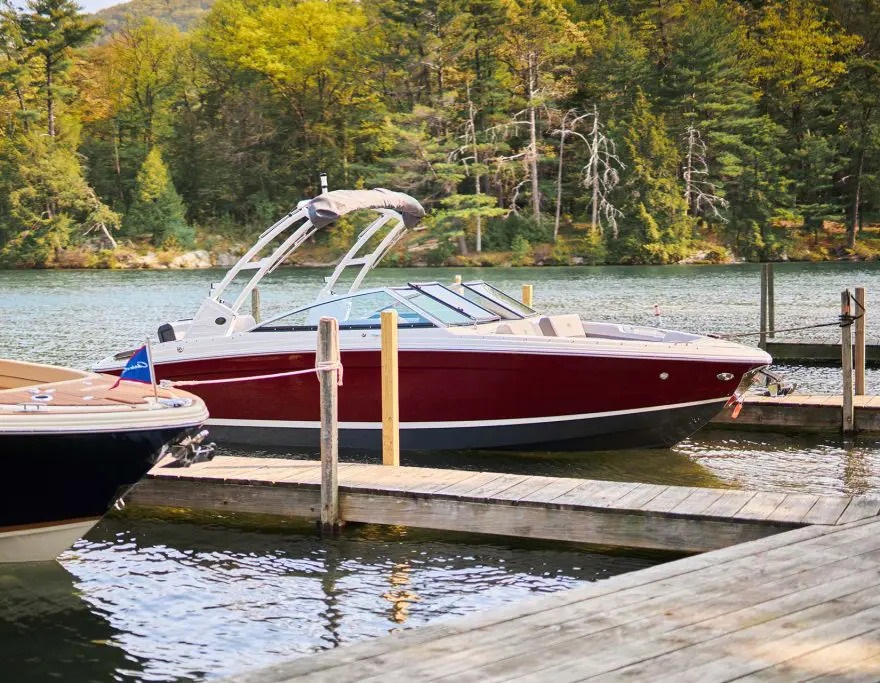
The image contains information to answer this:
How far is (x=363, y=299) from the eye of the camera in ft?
38.7

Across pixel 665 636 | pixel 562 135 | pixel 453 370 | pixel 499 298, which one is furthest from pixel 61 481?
pixel 562 135

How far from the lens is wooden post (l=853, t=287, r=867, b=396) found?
43.6 ft

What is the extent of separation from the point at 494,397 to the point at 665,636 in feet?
21.8

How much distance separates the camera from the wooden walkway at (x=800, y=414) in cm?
1291

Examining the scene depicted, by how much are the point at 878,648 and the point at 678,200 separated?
59.6 m

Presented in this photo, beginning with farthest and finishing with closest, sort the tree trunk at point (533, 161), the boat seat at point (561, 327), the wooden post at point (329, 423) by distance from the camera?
the tree trunk at point (533, 161)
the boat seat at point (561, 327)
the wooden post at point (329, 423)

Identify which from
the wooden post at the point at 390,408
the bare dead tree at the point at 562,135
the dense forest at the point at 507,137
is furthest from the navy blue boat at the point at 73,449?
the bare dead tree at the point at 562,135

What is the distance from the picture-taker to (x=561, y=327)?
1206cm

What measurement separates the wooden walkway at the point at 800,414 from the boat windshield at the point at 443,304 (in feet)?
11.3

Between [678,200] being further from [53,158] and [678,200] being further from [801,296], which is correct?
[53,158]

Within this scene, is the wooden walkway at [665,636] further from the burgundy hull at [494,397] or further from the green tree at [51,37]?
the green tree at [51,37]

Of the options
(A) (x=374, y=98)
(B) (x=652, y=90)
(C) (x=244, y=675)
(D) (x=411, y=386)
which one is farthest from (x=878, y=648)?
(A) (x=374, y=98)

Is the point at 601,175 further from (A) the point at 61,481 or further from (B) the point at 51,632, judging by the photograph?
(B) the point at 51,632

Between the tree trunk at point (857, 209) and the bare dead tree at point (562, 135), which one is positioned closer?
the tree trunk at point (857, 209)
